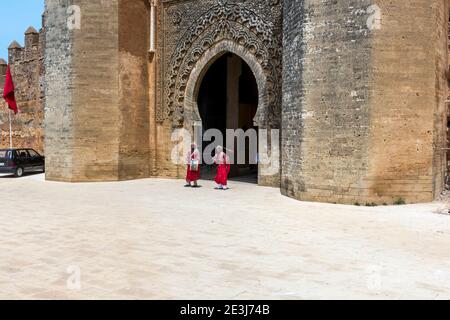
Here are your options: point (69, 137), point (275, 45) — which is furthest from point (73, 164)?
point (275, 45)

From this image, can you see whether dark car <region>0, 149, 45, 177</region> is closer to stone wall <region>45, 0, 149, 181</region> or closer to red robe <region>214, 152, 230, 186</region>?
stone wall <region>45, 0, 149, 181</region>

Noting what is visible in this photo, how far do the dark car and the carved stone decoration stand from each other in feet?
16.2

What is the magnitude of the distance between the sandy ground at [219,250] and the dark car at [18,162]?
6168 mm

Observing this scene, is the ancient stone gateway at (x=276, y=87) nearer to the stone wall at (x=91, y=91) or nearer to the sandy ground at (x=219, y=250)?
the stone wall at (x=91, y=91)

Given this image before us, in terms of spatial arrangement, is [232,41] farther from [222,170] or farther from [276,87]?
[222,170]

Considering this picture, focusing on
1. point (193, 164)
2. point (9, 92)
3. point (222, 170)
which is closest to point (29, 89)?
point (9, 92)

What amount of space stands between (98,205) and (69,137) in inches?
181

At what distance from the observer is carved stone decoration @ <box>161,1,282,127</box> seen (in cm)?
1097

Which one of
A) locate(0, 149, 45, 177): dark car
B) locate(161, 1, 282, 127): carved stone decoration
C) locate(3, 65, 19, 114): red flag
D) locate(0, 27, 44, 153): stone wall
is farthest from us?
locate(0, 27, 44, 153): stone wall

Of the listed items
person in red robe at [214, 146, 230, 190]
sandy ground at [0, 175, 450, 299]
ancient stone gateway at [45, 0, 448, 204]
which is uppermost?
ancient stone gateway at [45, 0, 448, 204]

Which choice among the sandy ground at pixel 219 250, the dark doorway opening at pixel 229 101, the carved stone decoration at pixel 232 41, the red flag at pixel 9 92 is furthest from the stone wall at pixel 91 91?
the red flag at pixel 9 92

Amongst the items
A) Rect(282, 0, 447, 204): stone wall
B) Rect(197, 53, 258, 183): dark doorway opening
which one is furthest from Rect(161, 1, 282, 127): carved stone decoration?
Rect(282, 0, 447, 204): stone wall

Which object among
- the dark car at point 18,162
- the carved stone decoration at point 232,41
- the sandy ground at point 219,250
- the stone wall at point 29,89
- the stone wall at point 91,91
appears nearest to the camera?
the sandy ground at point 219,250

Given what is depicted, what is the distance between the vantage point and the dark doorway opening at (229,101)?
14.0m
